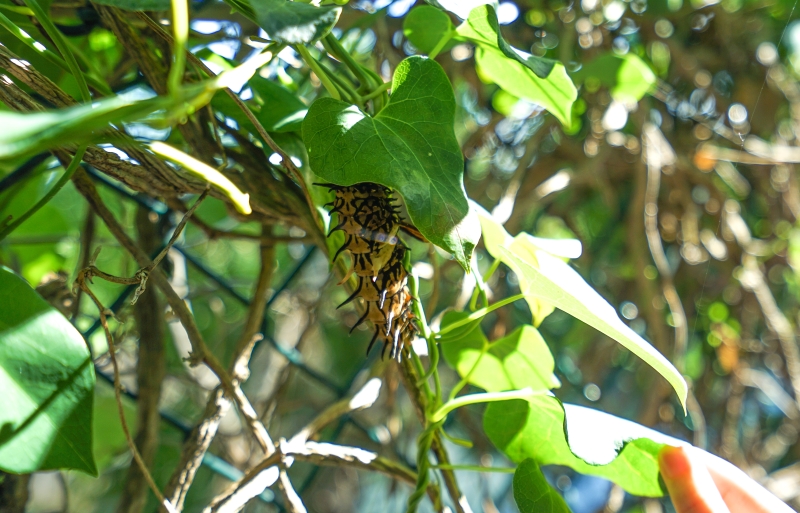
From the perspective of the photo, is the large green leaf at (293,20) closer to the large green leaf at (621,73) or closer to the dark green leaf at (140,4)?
the dark green leaf at (140,4)

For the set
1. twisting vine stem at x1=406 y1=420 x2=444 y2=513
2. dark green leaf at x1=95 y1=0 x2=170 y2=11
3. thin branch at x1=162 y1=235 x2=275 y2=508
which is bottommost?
twisting vine stem at x1=406 y1=420 x2=444 y2=513

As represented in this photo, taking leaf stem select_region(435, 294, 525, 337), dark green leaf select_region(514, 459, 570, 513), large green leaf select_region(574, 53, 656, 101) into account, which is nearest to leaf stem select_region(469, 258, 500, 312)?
leaf stem select_region(435, 294, 525, 337)

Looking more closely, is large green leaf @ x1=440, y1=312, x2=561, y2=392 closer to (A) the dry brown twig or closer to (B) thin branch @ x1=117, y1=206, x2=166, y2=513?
(A) the dry brown twig

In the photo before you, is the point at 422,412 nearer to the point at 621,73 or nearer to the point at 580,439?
the point at 580,439

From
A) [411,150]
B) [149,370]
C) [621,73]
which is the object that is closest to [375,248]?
[411,150]

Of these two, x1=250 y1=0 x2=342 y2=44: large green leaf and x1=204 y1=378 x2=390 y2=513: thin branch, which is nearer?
x1=250 y1=0 x2=342 y2=44: large green leaf

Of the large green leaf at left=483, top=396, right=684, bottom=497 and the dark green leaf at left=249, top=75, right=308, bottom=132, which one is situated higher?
the dark green leaf at left=249, top=75, right=308, bottom=132
